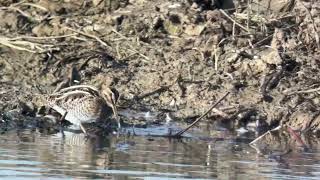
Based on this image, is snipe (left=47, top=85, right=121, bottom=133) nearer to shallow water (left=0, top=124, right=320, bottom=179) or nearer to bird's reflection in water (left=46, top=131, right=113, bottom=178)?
bird's reflection in water (left=46, top=131, right=113, bottom=178)

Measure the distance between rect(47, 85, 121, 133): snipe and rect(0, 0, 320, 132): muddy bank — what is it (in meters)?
0.42

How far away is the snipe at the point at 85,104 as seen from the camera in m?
11.2

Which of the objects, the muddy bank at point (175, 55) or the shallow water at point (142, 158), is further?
the muddy bank at point (175, 55)

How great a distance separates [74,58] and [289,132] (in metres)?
3.46

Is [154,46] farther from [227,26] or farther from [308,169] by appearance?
[308,169]

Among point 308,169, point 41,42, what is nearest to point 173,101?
point 41,42

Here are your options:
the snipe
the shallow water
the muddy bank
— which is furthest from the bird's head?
the muddy bank

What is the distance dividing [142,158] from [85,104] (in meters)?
2.32

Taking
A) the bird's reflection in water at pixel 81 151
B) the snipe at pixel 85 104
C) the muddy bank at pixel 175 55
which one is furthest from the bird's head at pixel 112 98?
the muddy bank at pixel 175 55

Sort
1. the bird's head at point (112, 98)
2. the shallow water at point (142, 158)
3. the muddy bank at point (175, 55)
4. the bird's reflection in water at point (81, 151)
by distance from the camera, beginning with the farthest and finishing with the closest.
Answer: the muddy bank at point (175, 55) < the bird's head at point (112, 98) < the bird's reflection in water at point (81, 151) < the shallow water at point (142, 158)

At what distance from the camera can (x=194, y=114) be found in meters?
12.2

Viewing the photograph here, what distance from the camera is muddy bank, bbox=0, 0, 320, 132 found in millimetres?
12383

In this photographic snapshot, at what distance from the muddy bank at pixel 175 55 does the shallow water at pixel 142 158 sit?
1.42m

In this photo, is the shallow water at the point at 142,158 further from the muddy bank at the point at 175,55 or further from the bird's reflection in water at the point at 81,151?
the muddy bank at the point at 175,55
